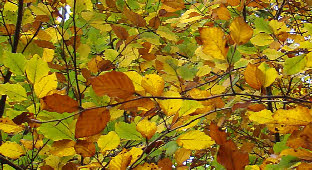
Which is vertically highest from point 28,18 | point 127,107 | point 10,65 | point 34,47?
point 28,18

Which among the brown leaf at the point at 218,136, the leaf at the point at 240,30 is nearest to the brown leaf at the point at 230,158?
the brown leaf at the point at 218,136

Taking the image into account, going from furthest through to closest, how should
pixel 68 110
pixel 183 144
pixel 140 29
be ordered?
pixel 140 29, pixel 183 144, pixel 68 110

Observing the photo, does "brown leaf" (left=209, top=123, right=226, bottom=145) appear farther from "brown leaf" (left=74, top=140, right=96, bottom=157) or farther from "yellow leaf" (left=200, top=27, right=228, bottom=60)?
"brown leaf" (left=74, top=140, right=96, bottom=157)

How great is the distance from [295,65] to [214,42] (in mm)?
250

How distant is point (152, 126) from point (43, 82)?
11.4 inches

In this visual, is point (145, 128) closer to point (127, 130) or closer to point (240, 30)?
point (127, 130)

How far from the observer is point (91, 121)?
1.98 ft

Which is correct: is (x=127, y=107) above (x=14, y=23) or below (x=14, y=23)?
below

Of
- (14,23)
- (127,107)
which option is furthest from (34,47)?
(127,107)

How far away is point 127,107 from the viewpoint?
0.70 meters

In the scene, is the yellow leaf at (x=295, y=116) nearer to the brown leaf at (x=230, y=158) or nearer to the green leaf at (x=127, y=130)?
the brown leaf at (x=230, y=158)

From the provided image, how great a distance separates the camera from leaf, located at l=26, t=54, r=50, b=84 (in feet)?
2.30

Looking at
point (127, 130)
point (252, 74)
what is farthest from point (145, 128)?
point (252, 74)

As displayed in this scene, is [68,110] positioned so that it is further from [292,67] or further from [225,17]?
[225,17]
